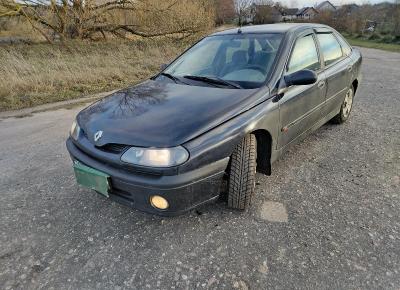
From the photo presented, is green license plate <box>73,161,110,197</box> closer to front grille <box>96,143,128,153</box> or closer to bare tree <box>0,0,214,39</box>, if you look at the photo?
front grille <box>96,143,128,153</box>

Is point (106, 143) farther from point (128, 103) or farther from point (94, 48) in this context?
point (94, 48)

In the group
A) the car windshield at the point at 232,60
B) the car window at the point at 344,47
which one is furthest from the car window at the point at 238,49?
the car window at the point at 344,47

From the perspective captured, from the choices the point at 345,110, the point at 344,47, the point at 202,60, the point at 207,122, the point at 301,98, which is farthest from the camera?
the point at 345,110

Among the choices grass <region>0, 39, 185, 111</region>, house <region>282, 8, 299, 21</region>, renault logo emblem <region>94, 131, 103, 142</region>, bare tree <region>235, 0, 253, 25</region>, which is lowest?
house <region>282, 8, 299, 21</region>

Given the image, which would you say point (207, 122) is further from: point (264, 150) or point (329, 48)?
point (329, 48)

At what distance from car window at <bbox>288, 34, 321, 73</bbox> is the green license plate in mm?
1968

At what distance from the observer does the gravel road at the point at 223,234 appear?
205 centimetres

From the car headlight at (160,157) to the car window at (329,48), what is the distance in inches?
99.6

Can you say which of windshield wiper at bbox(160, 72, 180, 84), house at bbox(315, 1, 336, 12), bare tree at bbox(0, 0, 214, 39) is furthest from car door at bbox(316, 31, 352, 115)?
house at bbox(315, 1, 336, 12)

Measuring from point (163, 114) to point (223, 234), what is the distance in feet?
3.43

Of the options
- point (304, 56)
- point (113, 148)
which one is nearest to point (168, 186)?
point (113, 148)

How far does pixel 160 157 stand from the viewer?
2.12 m

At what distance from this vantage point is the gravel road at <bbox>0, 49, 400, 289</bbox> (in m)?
2.05

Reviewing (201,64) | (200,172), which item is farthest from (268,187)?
(201,64)
